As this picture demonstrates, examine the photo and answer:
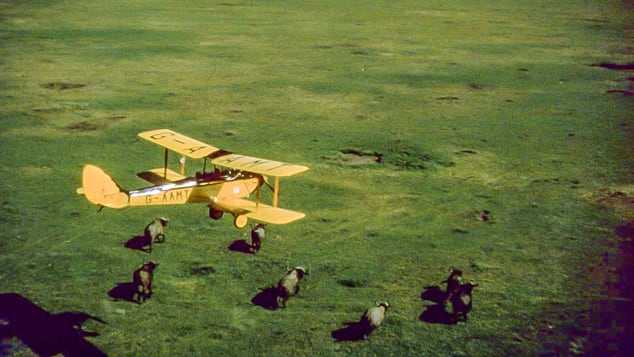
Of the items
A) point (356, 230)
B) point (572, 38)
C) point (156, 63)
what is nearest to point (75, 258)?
point (356, 230)

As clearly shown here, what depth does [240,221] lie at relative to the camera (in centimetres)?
1720

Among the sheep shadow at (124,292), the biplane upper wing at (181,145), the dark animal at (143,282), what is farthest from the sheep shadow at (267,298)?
the biplane upper wing at (181,145)

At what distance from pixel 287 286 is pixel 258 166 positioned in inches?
151

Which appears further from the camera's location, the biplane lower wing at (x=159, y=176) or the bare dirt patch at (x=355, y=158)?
the bare dirt patch at (x=355, y=158)

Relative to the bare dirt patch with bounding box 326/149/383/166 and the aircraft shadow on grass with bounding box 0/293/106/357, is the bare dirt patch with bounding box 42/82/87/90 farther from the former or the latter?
the aircraft shadow on grass with bounding box 0/293/106/357

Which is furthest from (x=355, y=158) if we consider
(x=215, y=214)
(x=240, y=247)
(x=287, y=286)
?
(x=287, y=286)

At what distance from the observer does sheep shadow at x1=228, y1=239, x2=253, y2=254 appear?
16.2 m

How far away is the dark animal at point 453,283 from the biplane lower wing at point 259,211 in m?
4.18

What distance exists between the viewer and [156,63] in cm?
3850

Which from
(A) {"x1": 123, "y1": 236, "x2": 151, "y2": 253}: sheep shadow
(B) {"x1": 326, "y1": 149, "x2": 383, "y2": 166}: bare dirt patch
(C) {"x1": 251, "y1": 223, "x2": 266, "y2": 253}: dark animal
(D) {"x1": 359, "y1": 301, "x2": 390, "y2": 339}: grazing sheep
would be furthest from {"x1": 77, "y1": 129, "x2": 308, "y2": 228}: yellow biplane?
(B) {"x1": 326, "y1": 149, "x2": 383, "y2": 166}: bare dirt patch

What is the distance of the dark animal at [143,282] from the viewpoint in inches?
538

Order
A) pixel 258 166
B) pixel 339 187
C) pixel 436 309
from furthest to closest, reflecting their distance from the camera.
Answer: pixel 339 187 < pixel 258 166 < pixel 436 309

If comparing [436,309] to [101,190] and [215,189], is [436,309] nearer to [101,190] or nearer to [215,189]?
[215,189]

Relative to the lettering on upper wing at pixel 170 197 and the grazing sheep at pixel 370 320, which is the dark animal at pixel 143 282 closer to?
the lettering on upper wing at pixel 170 197
